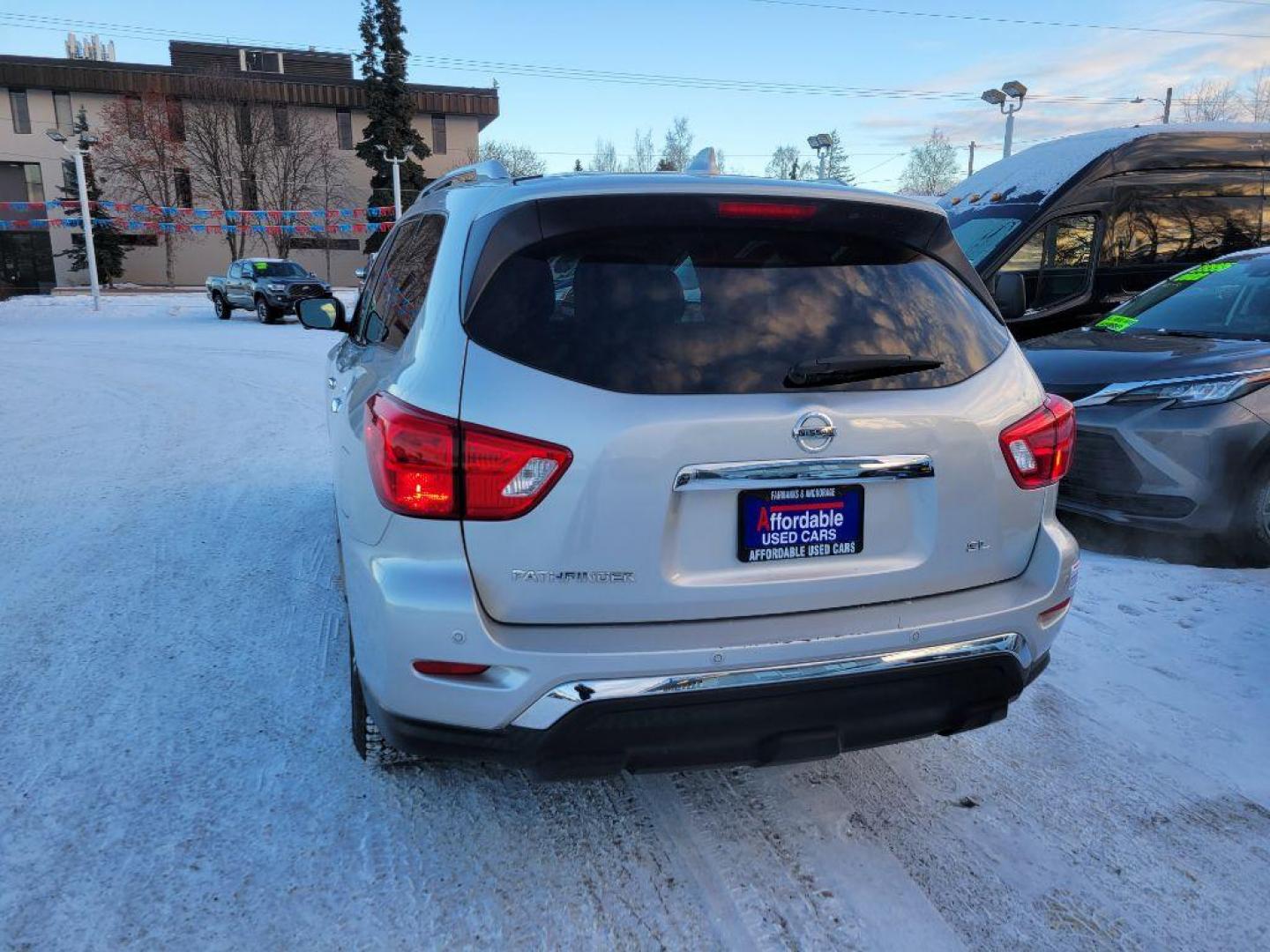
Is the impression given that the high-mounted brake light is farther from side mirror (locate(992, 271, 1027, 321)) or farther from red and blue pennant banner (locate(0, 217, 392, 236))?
red and blue pennant banner (locate(0, 217, 392, 236))

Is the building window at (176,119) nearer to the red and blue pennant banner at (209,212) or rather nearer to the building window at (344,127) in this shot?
the red and blue pennant banner at (209,212)

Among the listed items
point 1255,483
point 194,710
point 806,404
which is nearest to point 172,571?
point 194,710

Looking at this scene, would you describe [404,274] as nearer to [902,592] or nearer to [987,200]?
[902,592]

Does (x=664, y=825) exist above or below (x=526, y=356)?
below

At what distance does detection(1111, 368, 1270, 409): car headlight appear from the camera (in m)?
4.80

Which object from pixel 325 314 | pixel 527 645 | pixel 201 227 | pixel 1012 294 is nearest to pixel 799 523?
pixel 527 645

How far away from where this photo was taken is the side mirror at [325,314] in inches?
171

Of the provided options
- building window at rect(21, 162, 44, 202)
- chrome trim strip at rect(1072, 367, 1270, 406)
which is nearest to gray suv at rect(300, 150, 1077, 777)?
chrome trim strip at rect(1072, 367, 1270, 406)

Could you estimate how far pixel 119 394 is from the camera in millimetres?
10961

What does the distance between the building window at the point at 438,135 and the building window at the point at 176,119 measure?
13.5m

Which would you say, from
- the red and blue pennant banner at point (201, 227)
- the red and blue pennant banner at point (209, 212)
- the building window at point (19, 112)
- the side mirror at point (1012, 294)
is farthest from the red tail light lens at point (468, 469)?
the building window at point (19, 112)

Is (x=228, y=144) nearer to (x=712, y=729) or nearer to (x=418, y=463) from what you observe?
(x=418, y=463)

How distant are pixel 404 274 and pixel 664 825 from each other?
201cm

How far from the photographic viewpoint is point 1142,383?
4.96 metres
